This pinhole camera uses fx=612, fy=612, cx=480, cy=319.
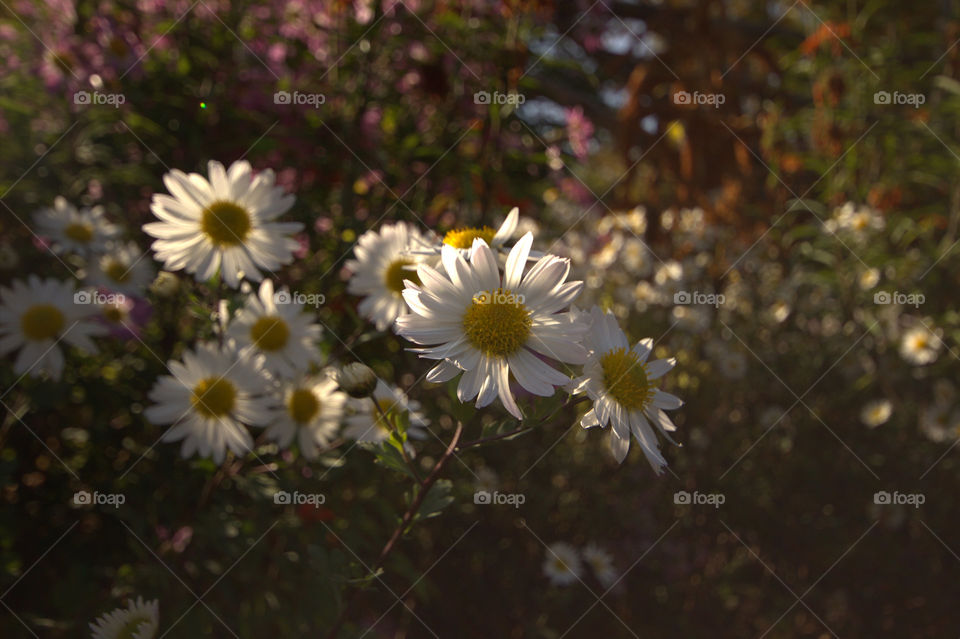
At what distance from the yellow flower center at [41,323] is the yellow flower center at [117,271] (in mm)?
169

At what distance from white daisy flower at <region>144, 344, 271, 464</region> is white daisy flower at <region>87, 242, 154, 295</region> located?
1.29 ft

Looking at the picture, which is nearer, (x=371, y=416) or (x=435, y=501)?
(x=435, y=501)

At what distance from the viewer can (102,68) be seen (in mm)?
1846

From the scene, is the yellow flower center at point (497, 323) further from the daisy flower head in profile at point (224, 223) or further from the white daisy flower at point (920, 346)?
the white daisy flower at point (920, 346)

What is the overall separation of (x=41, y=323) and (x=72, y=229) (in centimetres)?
27

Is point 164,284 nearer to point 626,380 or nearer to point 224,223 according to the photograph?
point 224,223

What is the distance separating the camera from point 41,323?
150 centimetres

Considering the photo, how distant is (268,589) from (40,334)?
838mm

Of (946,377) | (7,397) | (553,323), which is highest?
(946,377)

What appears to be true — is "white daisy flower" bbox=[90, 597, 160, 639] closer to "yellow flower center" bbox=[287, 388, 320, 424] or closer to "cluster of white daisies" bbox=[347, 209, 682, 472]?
"yellow flower center" bbox=[287, 388, 320, 424]

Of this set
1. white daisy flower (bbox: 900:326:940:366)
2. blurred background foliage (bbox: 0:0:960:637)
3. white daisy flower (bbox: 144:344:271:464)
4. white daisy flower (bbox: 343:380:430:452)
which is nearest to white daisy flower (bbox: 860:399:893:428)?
blurred background foliage (bbox: 0:0:960:637)

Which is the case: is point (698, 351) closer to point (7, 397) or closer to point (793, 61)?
point (793, 61)

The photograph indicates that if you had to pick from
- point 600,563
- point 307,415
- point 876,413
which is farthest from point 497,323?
point 876,413

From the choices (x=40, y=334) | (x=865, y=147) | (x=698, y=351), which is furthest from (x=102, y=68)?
(x=865, y=147)
